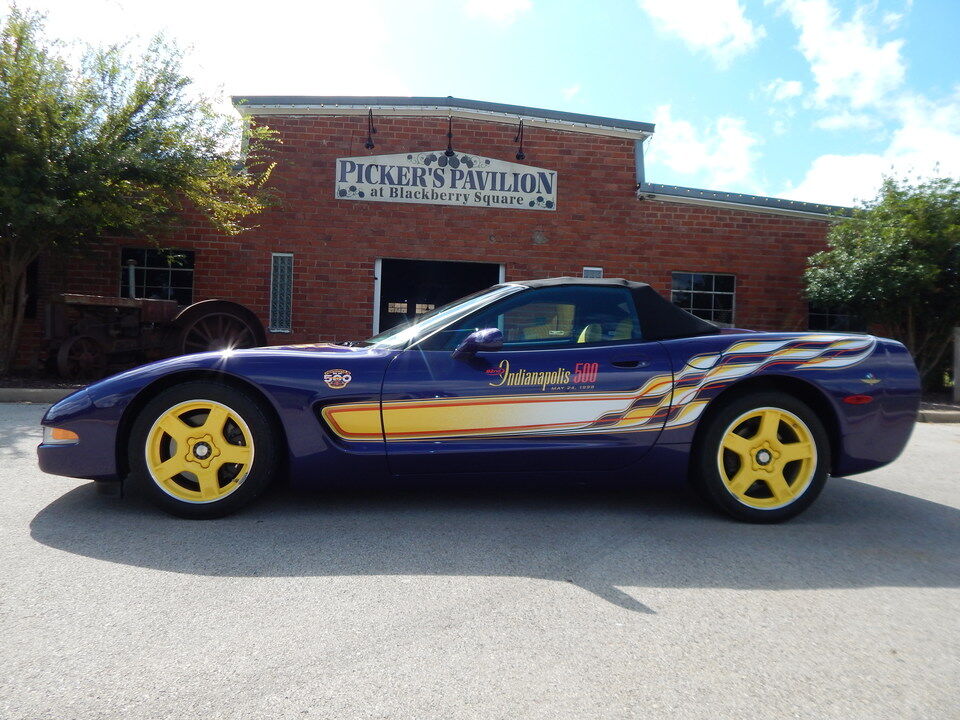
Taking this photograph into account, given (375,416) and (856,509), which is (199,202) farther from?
(856,509)

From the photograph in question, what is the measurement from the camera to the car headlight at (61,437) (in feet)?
11.5

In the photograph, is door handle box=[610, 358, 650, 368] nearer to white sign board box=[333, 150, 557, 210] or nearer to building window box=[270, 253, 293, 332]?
white sign board box=[333, 150, 557, 210]

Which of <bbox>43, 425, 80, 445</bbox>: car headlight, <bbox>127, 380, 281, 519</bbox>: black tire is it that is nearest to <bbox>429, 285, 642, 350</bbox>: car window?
<bbox>127, 380, 281, 519</bbox>: black tire

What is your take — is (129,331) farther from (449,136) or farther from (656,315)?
(656,315)

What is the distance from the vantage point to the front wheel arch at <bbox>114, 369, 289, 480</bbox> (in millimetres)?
3570

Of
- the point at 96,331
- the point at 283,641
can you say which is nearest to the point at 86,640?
the point at 283,641

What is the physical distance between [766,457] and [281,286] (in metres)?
9.28

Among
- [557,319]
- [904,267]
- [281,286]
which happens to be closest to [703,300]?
[904,267]

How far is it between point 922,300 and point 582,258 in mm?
5143

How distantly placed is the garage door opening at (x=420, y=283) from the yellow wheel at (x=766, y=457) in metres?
8.23

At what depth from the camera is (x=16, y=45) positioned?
353 inches

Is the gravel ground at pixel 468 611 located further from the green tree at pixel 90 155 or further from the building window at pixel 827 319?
the building window at pixel 827 319

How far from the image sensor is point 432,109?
11.8 metres

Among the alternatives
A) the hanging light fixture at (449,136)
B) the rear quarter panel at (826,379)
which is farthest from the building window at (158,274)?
the rear quarter panel at (826,379)
